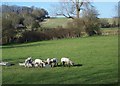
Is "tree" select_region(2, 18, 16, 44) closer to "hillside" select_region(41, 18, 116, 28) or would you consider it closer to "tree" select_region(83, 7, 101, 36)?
"hillside" select_region(41, 18, 116, 28)

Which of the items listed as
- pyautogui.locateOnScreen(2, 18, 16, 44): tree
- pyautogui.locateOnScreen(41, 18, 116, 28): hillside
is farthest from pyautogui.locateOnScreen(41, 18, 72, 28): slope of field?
pyautogui.locateOnScreen(2, 18, 16, 44): tree

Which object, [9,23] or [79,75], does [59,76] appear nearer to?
[79,75]

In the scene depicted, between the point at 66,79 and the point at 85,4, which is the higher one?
the point at 85,4

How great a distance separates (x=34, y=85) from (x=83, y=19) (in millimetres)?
45617

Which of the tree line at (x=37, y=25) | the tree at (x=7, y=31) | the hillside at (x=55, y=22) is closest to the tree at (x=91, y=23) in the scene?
the tree line at (x=37, y=25)

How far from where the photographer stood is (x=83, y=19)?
54.1 m

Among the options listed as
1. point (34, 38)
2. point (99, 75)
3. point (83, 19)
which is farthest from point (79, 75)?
point (83, 19)

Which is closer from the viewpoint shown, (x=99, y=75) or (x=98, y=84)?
(x=98, y=84)

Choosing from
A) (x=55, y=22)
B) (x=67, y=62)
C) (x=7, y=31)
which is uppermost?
(x=55, y=22)

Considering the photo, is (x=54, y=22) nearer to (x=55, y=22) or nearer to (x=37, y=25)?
(x=55, y=22)

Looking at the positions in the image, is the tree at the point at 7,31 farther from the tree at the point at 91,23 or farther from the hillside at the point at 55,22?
the tree at the point at 91,23

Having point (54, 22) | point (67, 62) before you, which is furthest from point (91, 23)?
point (67, 62)

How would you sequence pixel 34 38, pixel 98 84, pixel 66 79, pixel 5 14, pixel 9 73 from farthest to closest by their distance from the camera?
pixel 34 38
pixel 5 14
pixel 9 73
pixel 66 79
pixel 98 84

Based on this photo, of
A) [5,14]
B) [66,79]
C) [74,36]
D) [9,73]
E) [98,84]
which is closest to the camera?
[98,84]
